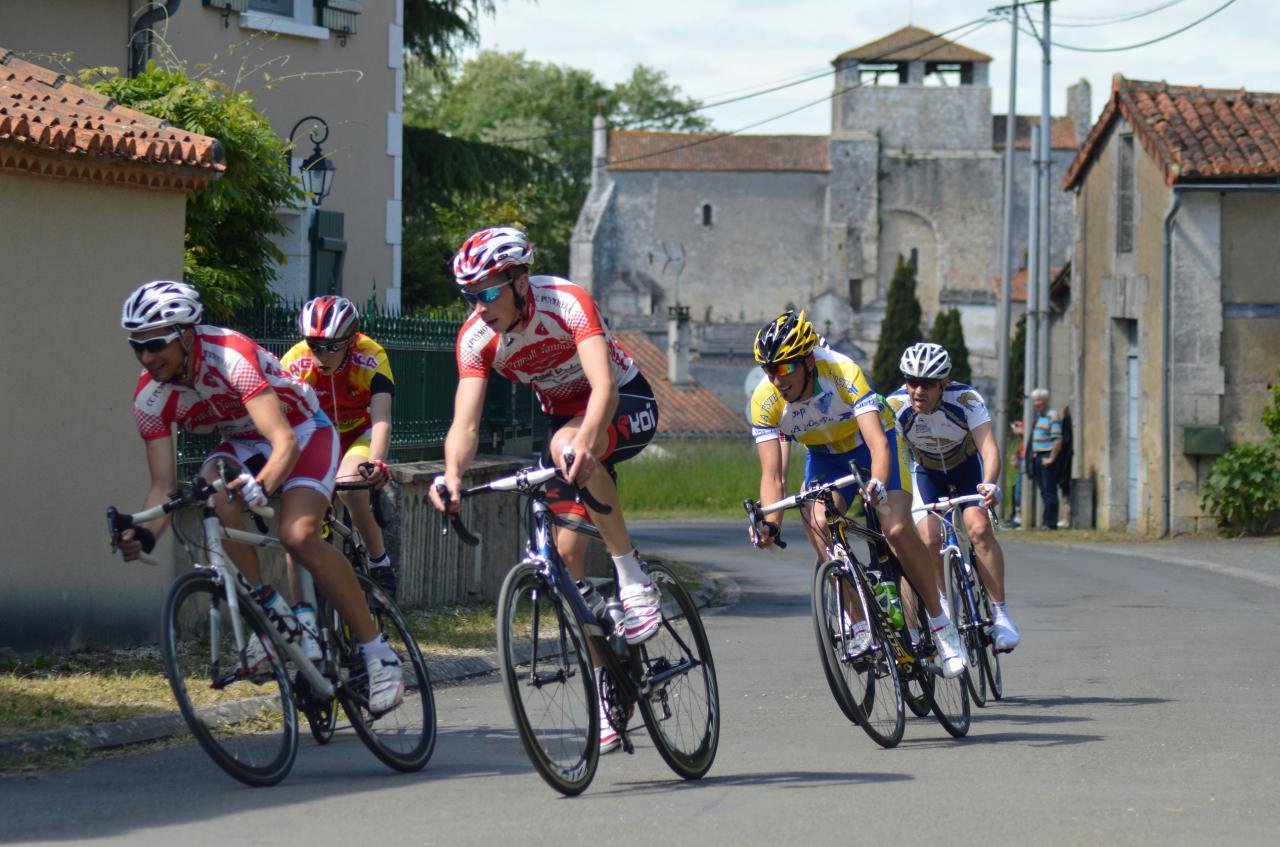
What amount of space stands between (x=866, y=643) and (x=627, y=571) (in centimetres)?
146

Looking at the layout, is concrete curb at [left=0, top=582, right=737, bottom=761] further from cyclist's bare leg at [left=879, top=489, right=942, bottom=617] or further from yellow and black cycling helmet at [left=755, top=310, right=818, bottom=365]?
cyclist's bare leg at [left=879, top=489, right=942, bottom=617]

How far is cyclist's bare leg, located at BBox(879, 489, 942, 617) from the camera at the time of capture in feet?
28.4

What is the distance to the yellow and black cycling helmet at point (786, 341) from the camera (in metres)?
8.40

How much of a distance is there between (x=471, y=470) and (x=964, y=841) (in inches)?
355

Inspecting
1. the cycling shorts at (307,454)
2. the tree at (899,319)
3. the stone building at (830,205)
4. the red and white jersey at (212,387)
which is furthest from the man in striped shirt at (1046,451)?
the stone building at (830,205)

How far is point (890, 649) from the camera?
8.23 metres

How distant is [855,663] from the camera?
8016 millimetres

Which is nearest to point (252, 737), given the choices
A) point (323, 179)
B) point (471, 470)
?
point (471, 470)

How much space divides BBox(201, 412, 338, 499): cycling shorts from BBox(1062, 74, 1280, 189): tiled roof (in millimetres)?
20740

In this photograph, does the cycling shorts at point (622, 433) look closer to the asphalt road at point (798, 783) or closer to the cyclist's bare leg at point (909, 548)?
the asphalt road at point (798, 783)

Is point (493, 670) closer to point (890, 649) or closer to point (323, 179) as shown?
point (890, 649)

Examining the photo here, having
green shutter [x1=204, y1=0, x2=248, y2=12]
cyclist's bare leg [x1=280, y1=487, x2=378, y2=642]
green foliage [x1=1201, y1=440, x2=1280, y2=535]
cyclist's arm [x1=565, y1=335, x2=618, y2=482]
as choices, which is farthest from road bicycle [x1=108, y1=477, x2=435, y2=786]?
green foliage [x1=1201, y1=440, x2=1280, y2=535]

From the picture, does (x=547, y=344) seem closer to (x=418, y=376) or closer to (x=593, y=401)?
(x=593, y=401)

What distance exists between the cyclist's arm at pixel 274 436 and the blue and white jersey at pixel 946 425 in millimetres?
4059
